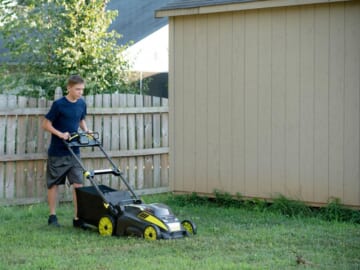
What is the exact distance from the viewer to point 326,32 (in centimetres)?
923

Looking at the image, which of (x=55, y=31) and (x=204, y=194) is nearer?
(x=204, y=194)

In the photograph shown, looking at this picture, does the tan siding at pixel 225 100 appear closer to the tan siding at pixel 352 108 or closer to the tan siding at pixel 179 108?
the tan siding at pixel 179 108

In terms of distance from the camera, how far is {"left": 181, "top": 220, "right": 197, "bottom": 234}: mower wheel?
795cm

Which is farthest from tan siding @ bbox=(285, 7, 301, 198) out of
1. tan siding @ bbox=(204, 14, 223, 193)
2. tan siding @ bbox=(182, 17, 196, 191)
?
tan siding @ bbox=(182, 17, 196, 191)

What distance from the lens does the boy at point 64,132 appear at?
861 centimetres

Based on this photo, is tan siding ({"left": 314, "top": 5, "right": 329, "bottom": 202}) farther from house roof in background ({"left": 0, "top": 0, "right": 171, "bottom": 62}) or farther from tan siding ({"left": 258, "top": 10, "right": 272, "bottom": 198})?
house roof in background ({"left": 0, "top": 0, "right": 171, "bottom": 62})

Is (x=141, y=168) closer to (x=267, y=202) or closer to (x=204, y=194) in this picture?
(x=204, y=194)

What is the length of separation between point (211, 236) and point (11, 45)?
31.6ft

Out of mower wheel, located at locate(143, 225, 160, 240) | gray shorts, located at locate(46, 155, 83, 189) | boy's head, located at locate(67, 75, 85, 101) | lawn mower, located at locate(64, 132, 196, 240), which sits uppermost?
boy's head, located at locate(67, 75, 85, 101)

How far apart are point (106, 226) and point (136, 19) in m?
13.0

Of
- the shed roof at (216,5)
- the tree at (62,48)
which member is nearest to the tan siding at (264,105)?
the shed roof at (216,5)

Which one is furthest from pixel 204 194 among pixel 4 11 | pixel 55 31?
pixel 4 11

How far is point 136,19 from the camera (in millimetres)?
20375

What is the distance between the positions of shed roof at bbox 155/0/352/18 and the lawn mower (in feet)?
8.57
